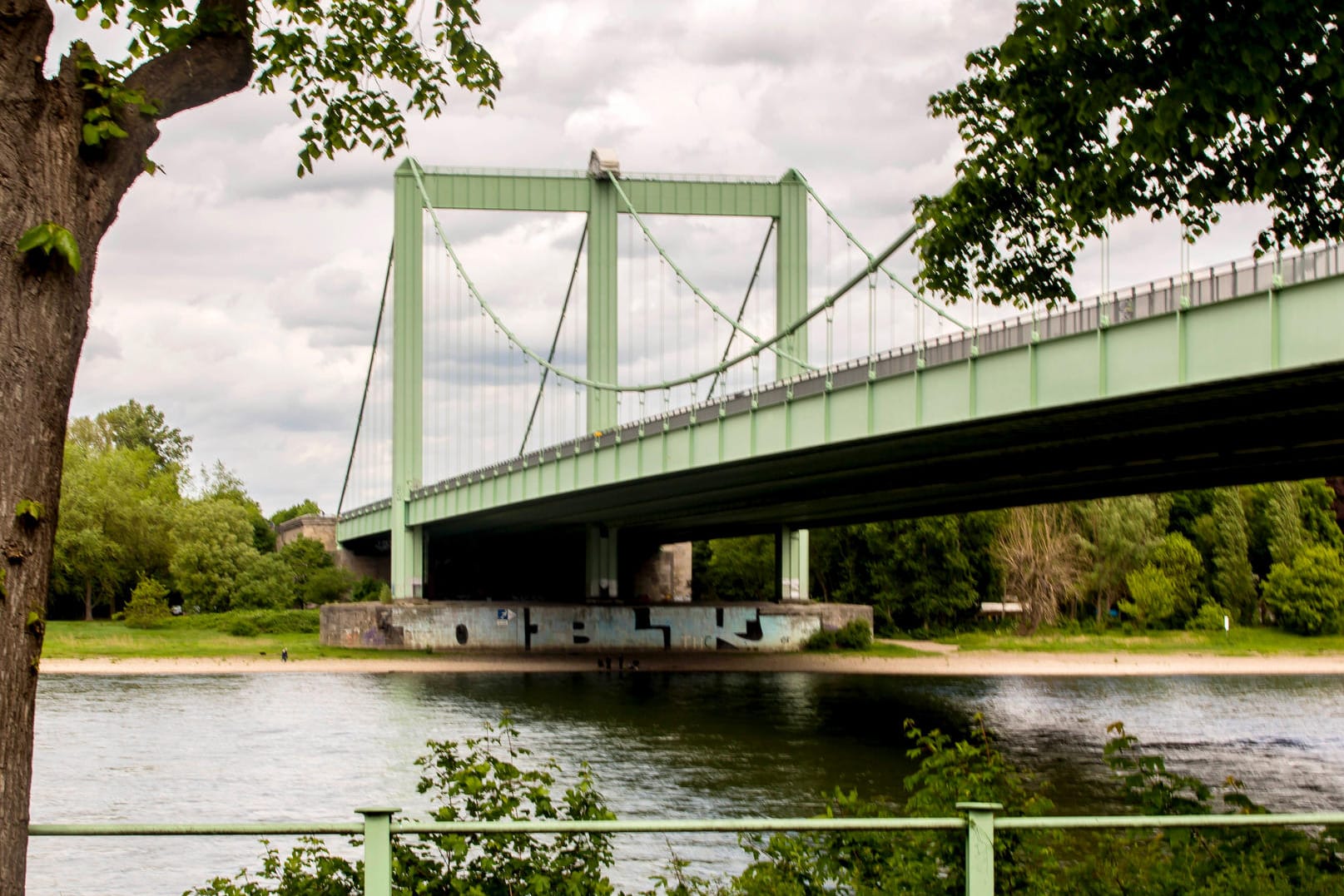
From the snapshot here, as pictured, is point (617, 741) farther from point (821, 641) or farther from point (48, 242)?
point (821, 641)

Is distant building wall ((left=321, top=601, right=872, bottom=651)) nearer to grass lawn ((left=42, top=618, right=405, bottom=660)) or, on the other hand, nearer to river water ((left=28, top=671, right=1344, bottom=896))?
grass lawn ((left=42, top=618, right=405, bottom=660))

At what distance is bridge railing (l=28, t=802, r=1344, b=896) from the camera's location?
6.80 metres

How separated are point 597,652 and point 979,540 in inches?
1133

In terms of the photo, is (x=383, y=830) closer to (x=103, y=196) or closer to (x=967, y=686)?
(x=103, y=196)

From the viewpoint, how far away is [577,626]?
76.3 metres

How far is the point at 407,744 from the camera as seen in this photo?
3553cm

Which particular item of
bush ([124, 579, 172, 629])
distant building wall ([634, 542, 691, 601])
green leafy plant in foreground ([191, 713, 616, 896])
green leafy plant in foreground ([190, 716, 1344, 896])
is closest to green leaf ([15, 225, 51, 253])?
green leafy plant in foreground ([190, 716, 1344, 896])

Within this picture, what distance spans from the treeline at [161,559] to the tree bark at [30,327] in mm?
82733

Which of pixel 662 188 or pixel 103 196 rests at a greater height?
pixel 662 188

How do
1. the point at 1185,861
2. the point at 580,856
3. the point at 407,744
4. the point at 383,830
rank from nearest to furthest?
the point at 383,830, the point at 580,856, the point at 1185,861, the point at 407,744

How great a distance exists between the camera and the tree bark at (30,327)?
7203 mm

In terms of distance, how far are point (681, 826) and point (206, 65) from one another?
4.90 metres

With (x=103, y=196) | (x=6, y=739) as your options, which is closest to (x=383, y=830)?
(x=6, y=739)

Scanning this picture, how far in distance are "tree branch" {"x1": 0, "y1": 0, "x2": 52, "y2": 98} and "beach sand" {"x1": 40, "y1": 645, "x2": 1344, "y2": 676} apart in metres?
56.7
